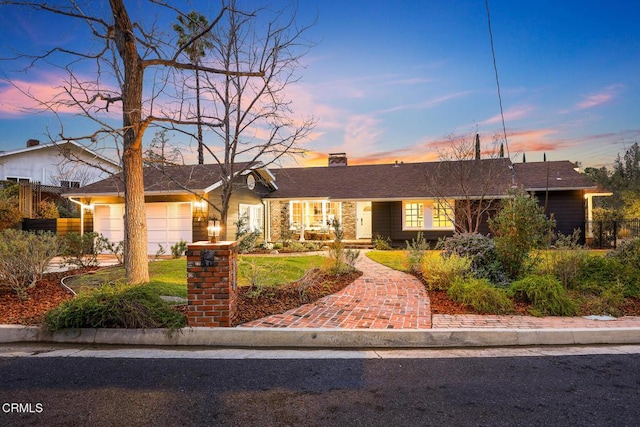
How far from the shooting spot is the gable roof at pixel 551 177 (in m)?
17.5

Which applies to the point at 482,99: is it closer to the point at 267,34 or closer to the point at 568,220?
the point at 568,220

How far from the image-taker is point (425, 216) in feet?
63.0

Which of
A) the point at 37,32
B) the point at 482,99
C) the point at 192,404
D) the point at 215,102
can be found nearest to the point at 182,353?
the point at 192,404

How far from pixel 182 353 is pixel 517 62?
13.3m

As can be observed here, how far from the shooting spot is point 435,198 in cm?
1809

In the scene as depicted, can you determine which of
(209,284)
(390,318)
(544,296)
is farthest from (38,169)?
(544,296)

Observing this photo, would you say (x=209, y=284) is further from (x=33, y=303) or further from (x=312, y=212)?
(x=312, y=212)

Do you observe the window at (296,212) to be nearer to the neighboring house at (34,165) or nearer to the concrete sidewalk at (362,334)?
the neighboring house at (34,165)

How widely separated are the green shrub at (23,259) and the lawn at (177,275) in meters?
0.71

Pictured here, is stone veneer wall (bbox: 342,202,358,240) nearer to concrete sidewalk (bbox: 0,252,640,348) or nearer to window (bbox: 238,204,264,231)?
window (bbox: 238,204,264,231)

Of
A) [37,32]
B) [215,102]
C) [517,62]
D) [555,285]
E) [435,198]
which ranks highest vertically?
[517,62]

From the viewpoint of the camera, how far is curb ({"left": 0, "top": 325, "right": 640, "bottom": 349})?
→ 5191 millimetres

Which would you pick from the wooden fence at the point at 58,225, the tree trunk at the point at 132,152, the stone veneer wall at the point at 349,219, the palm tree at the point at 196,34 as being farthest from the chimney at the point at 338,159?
the tree trunk at the point at 132,152

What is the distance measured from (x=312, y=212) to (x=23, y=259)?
1544cm
